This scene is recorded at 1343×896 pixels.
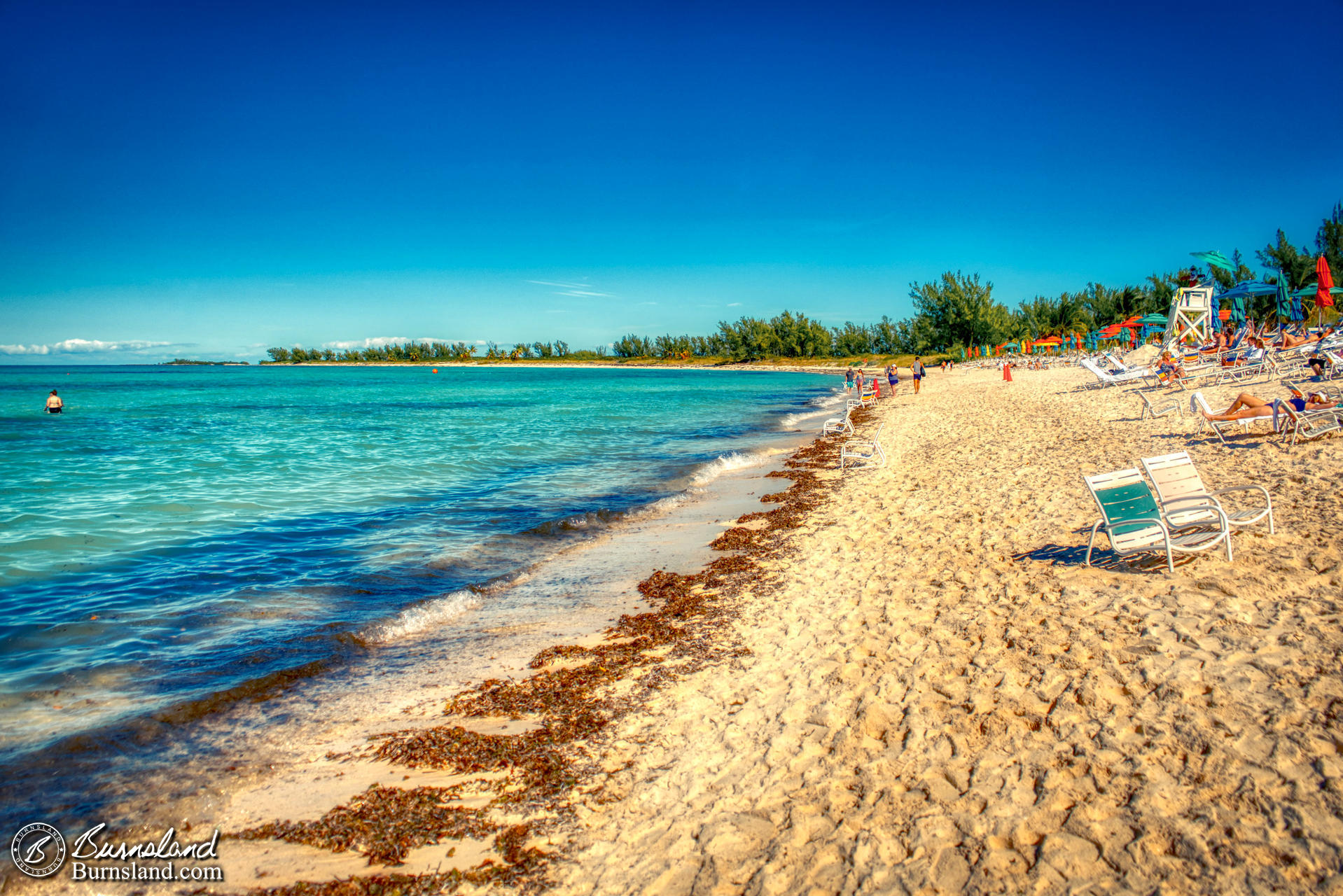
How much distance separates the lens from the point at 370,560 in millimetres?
9242

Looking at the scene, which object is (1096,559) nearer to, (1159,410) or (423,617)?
(423,617)

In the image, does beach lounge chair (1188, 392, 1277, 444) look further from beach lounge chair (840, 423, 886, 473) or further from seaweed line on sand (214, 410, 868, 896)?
seaweed line on sand (214, 410, 868, 896)

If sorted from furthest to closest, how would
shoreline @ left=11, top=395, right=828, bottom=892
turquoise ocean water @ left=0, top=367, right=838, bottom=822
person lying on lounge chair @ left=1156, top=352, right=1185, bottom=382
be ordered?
person lying on lounge chair @ left=1156, top=352, right=1185, bottom=382 → turquoise ocean water @ left=0, top=367, right=838, bottom=822 → shoreline @ left=11, top=395, right=828, bottom=892

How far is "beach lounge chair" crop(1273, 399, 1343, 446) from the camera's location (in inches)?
389

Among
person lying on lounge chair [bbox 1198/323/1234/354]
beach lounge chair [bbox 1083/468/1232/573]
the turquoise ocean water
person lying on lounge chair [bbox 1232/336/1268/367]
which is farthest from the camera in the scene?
person lying on lounge chair [bbox 1198/323/1234/354]

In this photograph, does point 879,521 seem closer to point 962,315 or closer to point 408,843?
point 408,843

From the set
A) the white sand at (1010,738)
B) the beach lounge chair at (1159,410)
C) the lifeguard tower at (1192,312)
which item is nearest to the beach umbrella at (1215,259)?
the lifeguard tower at (1192,312)

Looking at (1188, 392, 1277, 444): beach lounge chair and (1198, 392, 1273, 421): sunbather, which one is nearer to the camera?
(1198, 392, 1273, 421): sunbather

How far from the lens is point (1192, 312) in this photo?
28.3m

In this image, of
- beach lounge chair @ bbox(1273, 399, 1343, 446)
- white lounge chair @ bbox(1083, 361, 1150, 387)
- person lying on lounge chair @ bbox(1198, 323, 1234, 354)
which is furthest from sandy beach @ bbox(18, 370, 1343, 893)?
person lying on lounge chair @ bbox(1198, 323, 1234, 354)

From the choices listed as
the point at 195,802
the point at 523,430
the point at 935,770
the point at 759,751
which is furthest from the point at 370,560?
the point at 523,430

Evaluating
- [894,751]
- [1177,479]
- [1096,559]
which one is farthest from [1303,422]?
[894,751]

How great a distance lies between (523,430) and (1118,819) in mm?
26316

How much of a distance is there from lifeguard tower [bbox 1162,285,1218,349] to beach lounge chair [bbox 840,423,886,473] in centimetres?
2015
